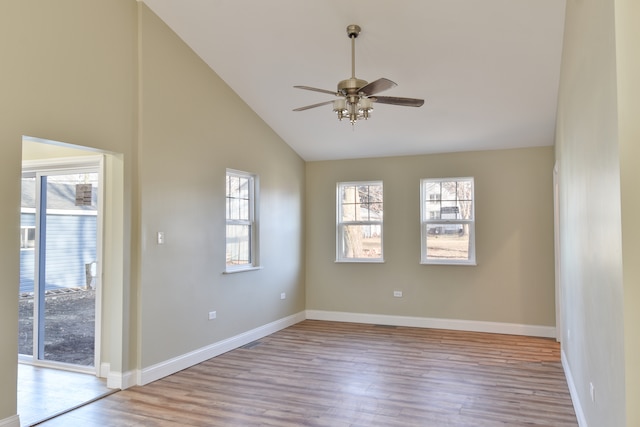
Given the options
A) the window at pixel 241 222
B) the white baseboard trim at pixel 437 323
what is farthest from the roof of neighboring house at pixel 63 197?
the white baseboard trim at pixel 437 323

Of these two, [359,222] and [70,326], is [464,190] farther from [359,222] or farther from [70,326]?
[70,326]

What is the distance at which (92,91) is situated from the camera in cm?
386

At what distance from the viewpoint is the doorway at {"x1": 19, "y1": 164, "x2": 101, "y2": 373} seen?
182 inches

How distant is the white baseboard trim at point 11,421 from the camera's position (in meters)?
3.12

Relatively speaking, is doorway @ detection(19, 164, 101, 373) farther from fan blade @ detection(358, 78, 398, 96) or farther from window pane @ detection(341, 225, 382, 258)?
window pane @ detection(341, 225, 382, 258)

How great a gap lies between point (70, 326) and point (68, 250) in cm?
76

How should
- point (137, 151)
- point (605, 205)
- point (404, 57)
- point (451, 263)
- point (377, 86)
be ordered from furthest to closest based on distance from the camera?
1. point (451, 263)
2. point (404, 57)
3. point (137, 151)
4. point (377, 86)
5. point (605, 205)

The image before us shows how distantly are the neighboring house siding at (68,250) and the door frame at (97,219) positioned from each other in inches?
5.2

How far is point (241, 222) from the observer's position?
5863 mm

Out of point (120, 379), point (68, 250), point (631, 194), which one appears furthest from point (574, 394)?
point (68, 250)

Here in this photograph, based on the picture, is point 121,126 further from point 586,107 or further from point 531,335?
point 531,335

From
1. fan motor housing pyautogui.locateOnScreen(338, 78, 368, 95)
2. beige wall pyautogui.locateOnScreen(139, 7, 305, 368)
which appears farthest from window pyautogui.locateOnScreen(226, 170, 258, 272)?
fan motor housing pyautogui.locateOnScreen(338, 78, 368, 95)

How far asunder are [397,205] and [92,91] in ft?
14.2

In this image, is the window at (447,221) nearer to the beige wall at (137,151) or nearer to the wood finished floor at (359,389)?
the wood finished floor at (359,389)
